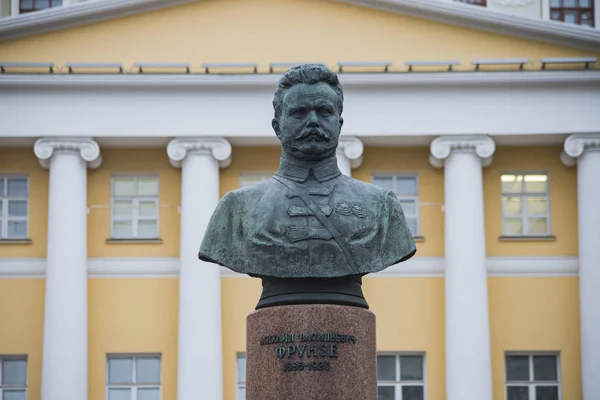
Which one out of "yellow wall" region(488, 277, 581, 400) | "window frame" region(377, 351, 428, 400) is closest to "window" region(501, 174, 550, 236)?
"yellow wall" region(488, 277, 581, 400)

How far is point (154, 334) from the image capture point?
33.8m

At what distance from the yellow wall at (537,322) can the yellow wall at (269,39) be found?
14.9 feet

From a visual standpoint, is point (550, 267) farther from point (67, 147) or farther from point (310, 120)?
point (310, 120)

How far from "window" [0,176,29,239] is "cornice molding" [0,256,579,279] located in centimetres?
56

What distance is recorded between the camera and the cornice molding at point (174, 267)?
34.3m

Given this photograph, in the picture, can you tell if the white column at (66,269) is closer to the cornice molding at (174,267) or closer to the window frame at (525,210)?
the cornice molding at (174,267)

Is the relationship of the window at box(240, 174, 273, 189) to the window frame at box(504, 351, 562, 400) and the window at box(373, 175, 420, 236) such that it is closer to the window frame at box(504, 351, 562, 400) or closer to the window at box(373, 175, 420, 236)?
the window at box(373, 175, 420, 236)

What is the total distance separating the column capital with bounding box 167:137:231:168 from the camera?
112ft

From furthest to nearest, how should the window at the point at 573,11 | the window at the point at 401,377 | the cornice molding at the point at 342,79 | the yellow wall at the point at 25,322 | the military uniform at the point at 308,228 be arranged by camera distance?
the window at the point at 573,11, the cornice molding at the point at 342,79, the yellow wall at the point at 25,322, the window at the point at 401,377, the military uniform at the point at 308,228

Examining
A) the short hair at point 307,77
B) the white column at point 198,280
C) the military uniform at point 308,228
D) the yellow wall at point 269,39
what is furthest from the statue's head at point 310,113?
the yellow wall at point 269,39

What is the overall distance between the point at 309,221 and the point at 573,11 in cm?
2915

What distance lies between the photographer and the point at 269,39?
3466 cm

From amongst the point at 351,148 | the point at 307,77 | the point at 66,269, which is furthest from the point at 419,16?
the point at 307,77

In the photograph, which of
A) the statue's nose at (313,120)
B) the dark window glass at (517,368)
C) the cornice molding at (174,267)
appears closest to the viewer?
the statue's nose at (313,120)
